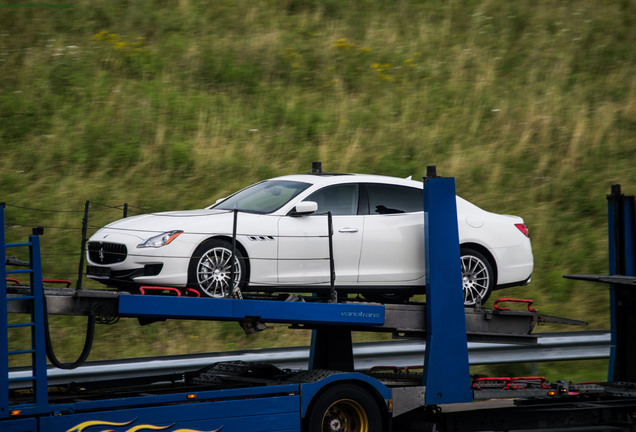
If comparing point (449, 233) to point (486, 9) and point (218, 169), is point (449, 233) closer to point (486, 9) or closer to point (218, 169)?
point (218, 169)

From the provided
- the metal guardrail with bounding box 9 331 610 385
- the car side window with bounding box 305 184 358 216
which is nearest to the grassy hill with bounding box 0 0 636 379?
the metal guardrail with bounding box 9 331 610 385

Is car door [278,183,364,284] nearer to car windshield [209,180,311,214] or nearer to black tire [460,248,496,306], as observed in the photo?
car windshield [209,180,311,214]

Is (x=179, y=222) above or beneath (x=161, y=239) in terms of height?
above

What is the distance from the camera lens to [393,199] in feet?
28.2

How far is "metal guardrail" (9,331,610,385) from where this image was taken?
902cm

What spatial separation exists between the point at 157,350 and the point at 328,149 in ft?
19.5

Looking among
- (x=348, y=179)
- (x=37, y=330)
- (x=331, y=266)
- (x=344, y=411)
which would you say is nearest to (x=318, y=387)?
(x=344, y=411)

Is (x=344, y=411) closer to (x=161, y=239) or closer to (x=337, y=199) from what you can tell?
(x=337, y=199)

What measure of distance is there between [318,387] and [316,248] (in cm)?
136

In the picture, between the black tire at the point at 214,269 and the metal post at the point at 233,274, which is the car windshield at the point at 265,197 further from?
the metal post at the point at 233,274

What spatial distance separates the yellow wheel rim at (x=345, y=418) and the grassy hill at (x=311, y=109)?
500cm

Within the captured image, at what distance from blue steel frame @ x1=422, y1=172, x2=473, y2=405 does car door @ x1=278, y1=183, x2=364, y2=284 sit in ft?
2.50

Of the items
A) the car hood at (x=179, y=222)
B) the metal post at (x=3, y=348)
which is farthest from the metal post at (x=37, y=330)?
the car hood at (x=179, y=222)

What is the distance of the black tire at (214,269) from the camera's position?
7734 mm
